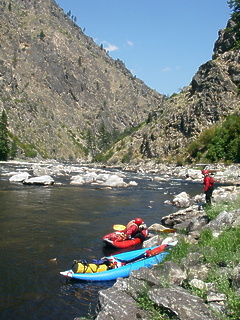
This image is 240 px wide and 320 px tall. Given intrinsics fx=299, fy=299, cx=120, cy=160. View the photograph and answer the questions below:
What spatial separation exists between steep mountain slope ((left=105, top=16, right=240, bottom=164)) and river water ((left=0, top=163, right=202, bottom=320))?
3928cm

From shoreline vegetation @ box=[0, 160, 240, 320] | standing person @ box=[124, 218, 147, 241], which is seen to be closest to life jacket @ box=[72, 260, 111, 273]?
shoreline vegetation @ box=[0, 160, 240, 320]

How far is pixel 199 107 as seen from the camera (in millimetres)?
58719

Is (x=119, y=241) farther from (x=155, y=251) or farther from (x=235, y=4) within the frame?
(x=235, y=4)

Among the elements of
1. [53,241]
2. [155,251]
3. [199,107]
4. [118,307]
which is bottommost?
[53,241]

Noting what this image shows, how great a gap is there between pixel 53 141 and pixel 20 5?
9908 cm

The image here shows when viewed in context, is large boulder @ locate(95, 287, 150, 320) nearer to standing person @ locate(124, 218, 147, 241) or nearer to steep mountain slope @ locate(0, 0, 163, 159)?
standing person @ locate(124, 218, 147, 241)

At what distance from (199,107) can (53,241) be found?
5306 cm

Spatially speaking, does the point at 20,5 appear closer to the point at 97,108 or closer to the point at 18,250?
the point at 97,108

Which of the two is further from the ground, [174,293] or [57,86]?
[57,86]

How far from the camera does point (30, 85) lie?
11900 cm

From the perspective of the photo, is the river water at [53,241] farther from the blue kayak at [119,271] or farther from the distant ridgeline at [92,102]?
the distant ridgeline at [92,102]

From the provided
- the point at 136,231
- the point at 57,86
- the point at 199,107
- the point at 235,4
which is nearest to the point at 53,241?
the point at 136,231

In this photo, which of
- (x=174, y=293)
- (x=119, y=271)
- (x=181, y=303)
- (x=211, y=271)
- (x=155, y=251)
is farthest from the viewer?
(x=155, y=251)

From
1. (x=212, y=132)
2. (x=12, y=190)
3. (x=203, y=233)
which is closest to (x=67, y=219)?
(x=203, y=233)
